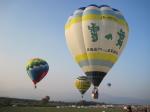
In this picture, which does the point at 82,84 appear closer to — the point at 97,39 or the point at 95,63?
the point at 95,63

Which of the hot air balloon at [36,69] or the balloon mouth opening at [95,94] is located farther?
the hot air balloon at [36,69]

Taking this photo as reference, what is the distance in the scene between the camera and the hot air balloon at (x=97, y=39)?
1182 inches

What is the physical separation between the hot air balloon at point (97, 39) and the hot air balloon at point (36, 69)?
2015 cm

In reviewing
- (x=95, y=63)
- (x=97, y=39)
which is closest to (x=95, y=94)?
(x=95, y=63)

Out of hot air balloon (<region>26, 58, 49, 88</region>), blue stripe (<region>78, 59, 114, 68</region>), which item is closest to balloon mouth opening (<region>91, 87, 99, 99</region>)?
blue stripe (<region>78, 59, 114, 68</region>)

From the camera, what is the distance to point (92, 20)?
30234mm

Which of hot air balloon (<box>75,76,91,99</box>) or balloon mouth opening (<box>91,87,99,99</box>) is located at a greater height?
hot air balloon (<box>75,76,91,99</box>)

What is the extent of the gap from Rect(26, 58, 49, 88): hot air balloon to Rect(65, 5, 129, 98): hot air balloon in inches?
793

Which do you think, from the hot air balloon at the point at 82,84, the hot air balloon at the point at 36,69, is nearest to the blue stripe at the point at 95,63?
the hot air balloon at the point at 36,69

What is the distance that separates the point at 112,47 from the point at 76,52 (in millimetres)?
3549

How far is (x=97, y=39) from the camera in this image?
3003cm

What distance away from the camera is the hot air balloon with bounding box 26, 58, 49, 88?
50562 mm

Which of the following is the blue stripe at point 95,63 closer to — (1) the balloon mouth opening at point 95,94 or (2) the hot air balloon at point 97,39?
(2) the hot air balloon at point 97,39

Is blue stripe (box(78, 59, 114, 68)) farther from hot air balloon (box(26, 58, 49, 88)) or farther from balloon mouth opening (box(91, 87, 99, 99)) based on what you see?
hot air balloon (box(26, 58, 49, 88))
